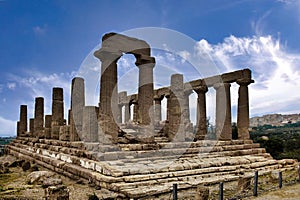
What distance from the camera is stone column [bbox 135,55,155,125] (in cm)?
1510

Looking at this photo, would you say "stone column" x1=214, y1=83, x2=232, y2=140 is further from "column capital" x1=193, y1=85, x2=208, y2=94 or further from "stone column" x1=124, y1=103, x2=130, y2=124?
"stone column" x1=124, y1=103, x2=130, y2=124

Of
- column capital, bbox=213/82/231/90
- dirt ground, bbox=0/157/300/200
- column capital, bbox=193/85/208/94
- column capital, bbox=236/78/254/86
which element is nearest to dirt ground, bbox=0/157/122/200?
dirt ground, bbox=0/157/300/200

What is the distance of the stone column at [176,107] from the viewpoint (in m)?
16.5

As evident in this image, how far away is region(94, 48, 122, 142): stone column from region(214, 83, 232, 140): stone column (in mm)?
8258

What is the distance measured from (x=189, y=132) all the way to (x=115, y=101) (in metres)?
5.83

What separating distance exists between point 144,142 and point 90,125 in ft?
8.94

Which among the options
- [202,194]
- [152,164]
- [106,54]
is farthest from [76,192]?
[106,54]

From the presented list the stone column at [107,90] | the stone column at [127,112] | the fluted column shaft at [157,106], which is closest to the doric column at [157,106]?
the fluted column shaft at [157,106]

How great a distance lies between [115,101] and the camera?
16.2 metres

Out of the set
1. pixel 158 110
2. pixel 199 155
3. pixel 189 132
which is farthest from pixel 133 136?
pixel 158 110

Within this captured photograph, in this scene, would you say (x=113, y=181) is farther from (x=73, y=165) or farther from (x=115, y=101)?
(x=115, y=101)

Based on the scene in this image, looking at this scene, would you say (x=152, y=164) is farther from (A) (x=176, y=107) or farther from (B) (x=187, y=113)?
(B) (x=187, y=113)

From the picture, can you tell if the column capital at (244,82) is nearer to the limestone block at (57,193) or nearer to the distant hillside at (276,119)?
the limestone block at (57,193)

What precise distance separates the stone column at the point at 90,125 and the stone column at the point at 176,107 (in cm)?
453
